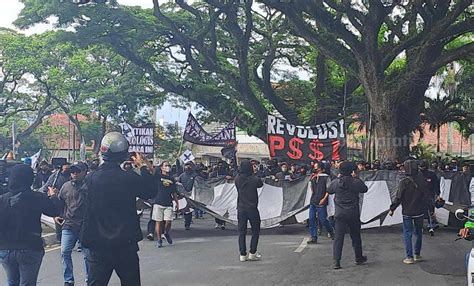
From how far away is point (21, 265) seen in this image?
19.6 feet

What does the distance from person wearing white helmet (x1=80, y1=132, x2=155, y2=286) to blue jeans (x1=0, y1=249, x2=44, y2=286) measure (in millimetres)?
861

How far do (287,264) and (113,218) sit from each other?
17.8ft

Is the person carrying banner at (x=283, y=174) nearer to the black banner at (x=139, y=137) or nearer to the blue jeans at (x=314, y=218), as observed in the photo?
the blue jeans at (x=314, y=218)

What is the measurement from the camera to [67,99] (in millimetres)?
39438

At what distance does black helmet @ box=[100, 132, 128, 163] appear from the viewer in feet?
18.0

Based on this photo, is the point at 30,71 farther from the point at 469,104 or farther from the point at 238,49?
the point at 469,104

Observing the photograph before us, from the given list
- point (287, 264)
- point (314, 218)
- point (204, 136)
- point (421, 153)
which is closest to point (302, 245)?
point (314, 218)

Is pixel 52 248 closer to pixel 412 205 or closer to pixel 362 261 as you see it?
pixel 362 261

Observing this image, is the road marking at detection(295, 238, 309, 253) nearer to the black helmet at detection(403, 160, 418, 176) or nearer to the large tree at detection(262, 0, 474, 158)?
the black helmet at detection(403, 160, 418, 176)

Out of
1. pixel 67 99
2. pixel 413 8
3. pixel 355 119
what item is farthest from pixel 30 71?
pixel 413 8

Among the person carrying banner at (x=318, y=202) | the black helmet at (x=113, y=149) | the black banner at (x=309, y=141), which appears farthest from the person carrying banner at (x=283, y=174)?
the black helmet at (x=113, y=149)

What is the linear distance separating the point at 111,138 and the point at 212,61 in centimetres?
2072

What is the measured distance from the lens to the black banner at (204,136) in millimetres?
20594

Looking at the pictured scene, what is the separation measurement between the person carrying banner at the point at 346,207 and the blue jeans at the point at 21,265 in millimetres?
5114
